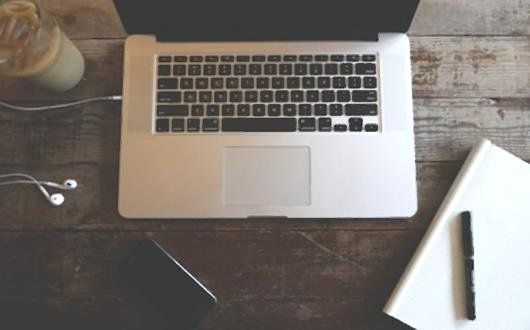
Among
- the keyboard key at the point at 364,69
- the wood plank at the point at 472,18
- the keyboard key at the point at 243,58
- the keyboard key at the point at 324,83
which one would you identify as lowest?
the keyboard key at the point at 324,83

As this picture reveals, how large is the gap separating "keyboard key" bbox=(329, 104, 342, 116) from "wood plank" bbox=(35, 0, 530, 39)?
0.16m

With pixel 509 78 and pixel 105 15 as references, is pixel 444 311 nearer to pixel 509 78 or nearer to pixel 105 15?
pixel 509 78

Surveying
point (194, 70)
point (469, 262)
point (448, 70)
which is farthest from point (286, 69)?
point (469, 262)

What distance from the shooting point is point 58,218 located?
30.3 inches

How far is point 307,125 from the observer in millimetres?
753

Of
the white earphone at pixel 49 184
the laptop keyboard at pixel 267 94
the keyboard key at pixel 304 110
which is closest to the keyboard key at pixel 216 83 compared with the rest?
the laptop keyboard at pixel 267 94

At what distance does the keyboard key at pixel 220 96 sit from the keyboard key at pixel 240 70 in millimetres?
32

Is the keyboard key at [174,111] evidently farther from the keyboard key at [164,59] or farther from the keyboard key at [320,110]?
the keyboard key at [320,110]

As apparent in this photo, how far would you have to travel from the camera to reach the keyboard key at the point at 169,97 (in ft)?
2.49

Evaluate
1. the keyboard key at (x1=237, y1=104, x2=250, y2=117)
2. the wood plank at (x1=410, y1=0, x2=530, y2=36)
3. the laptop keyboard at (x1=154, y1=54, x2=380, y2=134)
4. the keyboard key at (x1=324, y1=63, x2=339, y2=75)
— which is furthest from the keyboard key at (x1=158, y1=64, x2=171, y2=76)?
the wood plank at (x1=410, y1=0, x2=530, y2=36)

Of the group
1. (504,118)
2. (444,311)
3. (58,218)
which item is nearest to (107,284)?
(58,218)

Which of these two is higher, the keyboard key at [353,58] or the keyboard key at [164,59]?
the keyboard key at [164,59]

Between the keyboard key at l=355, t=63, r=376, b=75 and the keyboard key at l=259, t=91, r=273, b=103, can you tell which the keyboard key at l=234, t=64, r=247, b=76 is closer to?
the keyboard key at l=259, t=91, r=273, b=103

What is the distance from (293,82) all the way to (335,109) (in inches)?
2.6
